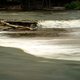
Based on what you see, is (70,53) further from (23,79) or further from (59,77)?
(23,79)

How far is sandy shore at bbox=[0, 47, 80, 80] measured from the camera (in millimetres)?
2836

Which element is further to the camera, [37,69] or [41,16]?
[41,16]

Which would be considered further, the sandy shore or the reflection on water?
the reflection on water

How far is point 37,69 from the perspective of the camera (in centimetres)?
321

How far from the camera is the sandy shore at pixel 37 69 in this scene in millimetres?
2836

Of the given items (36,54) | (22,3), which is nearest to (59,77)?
(36,54)

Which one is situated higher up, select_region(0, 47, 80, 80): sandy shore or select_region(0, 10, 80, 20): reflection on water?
select_region(0, 47, 80, 80): sandy shore

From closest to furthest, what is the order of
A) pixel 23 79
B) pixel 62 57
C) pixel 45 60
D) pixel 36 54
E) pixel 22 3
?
pixel 23 79
pixel 45 60
pixel 62 57
pixel 36 54
pixel 22 3

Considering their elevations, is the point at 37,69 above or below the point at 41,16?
above

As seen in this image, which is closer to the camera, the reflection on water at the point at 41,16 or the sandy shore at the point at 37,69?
the sandy shore at the point at 37,69

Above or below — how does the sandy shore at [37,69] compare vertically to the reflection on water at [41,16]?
above

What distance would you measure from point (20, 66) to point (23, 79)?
62 centimetres

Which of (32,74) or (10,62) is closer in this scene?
(32,74)

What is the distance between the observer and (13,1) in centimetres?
3934
